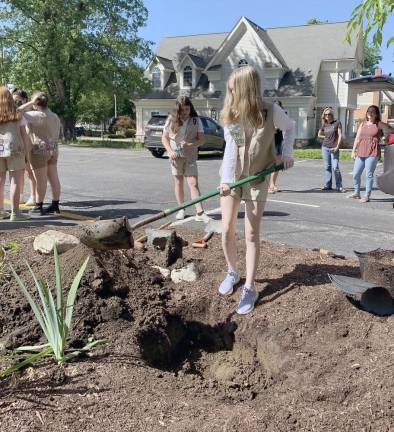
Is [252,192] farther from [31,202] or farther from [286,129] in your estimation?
[31,202]

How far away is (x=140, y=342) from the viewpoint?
11.4 ft

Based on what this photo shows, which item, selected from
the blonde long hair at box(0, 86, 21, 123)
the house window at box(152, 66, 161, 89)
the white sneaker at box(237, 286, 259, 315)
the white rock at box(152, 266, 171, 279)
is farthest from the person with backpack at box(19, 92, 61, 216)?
the house window at box(152, 66, 161, 89)

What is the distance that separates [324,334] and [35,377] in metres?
1.94

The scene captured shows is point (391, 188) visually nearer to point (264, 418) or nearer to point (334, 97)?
point (264, 418)

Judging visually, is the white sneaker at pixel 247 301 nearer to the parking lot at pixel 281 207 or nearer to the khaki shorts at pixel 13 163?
the parking lot at pixel 281 207

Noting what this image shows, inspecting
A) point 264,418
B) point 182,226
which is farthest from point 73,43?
point 264,418

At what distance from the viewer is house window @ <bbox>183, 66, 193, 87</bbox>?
3628 centimetres

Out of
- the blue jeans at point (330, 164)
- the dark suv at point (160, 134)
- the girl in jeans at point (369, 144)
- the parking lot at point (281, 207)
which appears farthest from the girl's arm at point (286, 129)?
the dark suv at point (160, 134)

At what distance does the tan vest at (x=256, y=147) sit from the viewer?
3.74 m

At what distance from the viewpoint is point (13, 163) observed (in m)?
6.88

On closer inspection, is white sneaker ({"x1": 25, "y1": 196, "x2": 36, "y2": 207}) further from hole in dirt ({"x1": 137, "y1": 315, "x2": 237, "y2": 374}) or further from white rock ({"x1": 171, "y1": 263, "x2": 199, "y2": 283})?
hole in dirt ({"x1": 137, "y1": 315, "x2": 237, "y2": 374})

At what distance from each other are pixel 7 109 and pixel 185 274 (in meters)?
3.71

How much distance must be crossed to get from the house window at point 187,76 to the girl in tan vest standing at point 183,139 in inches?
1206

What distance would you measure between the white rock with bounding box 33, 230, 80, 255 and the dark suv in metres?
15.2
